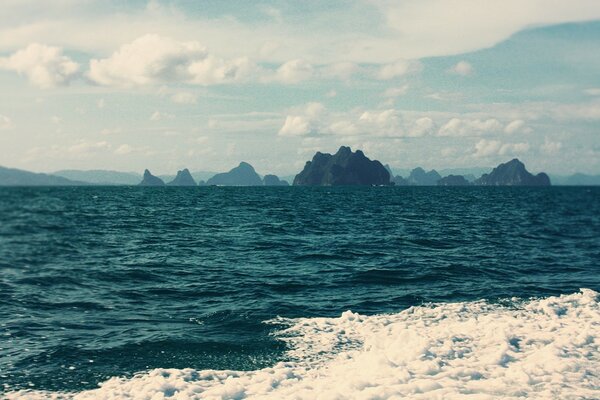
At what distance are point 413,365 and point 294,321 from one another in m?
5.59

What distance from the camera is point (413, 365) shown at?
1179 cm

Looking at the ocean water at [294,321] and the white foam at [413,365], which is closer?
the white foam at [413,365]

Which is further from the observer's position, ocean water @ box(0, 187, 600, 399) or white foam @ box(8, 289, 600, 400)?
ocean water @ box(0, 187, 600, 399)

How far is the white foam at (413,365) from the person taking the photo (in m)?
10.2

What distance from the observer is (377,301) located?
1922 centimetres

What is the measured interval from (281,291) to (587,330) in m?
12.2

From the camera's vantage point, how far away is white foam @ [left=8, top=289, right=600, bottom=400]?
10250mm

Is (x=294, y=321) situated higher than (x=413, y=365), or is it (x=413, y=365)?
(x=413, y=365)

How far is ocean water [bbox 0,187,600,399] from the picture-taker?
35.6ft

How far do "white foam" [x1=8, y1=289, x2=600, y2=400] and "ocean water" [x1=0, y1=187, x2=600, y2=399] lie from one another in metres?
0.05

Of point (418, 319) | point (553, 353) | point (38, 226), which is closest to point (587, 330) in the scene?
point (553, 353)

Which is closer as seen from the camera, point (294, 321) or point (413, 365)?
point (413, 365)

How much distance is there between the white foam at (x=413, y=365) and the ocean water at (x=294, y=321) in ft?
0.17

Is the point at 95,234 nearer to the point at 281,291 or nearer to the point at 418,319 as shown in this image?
the point at 281,291
